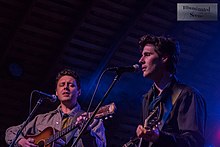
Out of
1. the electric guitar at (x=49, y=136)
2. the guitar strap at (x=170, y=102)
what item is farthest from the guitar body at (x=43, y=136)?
the guitar strap at (x=170, y=102)

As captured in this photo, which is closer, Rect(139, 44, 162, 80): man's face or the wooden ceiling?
Rect(139, 44, 162, 80): man's face

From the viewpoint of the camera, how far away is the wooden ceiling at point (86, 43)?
7.96 metres

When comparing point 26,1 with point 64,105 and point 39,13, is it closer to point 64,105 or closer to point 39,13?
point 39,13

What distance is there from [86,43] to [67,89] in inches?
127

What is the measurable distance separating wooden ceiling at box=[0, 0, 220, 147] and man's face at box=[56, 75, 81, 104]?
8.22ft

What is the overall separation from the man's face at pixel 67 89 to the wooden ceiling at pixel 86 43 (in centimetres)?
251

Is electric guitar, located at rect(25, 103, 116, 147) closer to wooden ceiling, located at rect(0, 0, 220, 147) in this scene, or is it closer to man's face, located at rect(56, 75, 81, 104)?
man's face, located at rect(56, 75, 81, 104)

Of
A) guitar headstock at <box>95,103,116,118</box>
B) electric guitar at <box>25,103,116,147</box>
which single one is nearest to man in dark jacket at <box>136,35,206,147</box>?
guitar headstock at <box>95,103,116,118</box>

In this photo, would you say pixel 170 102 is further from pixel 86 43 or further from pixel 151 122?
pixel 86 43

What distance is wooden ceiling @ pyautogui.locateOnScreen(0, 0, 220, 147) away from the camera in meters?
7.96

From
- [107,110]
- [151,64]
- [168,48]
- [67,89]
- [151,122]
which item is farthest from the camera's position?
[67,89]

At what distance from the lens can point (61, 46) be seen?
8.41 meters

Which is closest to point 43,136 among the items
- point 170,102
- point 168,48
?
point 168,48

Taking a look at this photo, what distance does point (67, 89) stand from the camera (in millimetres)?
5477
